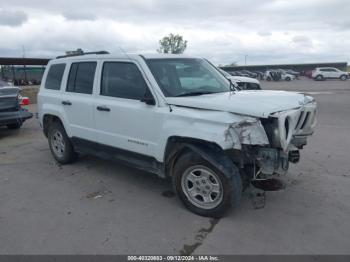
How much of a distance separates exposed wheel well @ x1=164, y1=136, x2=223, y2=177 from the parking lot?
0.54 meters

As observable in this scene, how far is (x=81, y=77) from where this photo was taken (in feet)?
19.0

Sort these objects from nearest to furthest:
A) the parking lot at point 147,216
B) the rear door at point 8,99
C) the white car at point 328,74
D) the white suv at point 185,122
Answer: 1. the parking lot at point 147,216
2. the white suv at point 185,122
3. the rear door at point 8,99
4. the white car at point 328,74

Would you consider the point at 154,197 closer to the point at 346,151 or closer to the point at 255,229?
the point at 255,229

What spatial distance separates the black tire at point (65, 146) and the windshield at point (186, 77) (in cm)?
242

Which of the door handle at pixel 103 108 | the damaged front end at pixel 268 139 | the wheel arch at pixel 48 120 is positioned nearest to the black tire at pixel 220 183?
the damaged front end at pixel 268 139

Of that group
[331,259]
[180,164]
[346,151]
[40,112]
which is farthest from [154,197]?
[346,151]

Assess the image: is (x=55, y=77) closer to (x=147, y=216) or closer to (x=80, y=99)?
(x=80, y=99)

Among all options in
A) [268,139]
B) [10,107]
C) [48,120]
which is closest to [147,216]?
[268,139]

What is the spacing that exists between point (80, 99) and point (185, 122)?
227cm

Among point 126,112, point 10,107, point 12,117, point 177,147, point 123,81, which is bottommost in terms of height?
point 12,117

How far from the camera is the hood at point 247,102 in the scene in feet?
12.5

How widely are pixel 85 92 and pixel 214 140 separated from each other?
2.68 m

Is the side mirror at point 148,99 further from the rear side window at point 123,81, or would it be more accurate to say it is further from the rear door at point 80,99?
the rear door at point 80,99

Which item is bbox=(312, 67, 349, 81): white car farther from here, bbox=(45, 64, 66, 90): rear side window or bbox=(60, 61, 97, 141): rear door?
bbox=(60, 61, 97, 141): rear door
